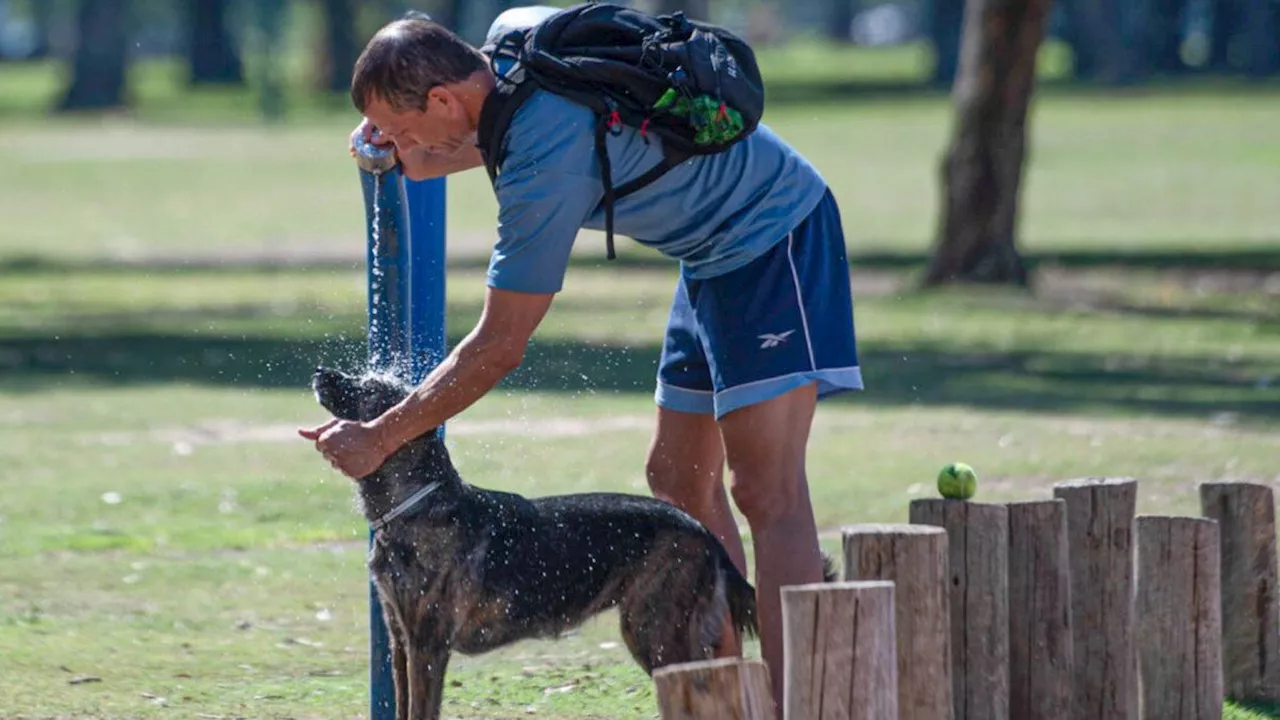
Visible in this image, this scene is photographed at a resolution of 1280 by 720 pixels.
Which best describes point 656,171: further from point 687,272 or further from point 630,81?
point 687,272

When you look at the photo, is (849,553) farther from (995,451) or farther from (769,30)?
(769,30)

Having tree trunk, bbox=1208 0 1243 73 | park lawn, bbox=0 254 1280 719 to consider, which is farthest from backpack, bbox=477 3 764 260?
tree trunk, bbox=1208 0 1243 73

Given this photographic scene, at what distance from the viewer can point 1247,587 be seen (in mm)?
6465

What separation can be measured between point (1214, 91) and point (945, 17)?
32.9ft

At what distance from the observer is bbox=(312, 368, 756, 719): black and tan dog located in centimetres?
560

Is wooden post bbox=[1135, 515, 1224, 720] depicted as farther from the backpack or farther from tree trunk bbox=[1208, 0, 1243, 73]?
tree trunk bbox=[1208, 0, 1243, 73]

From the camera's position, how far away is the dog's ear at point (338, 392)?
5.54m

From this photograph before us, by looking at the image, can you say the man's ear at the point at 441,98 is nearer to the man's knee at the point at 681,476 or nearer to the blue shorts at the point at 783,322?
the blue shorts at the point at 783,322

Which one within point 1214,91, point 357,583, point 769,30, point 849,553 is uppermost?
point 769,30

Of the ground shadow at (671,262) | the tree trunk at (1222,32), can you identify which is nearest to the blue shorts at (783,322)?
the ground shadow at (671,262)

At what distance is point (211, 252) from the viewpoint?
24438mm

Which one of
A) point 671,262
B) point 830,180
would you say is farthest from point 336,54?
point 671,262

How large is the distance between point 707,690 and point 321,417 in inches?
330

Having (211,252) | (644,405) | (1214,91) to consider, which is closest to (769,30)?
(1214,91)
